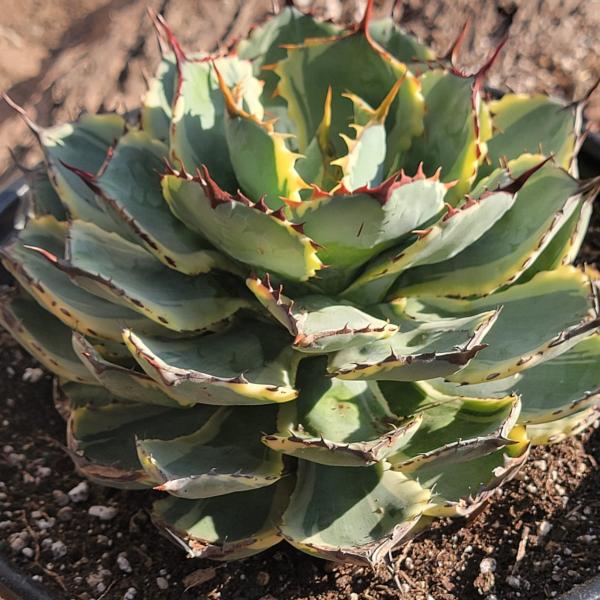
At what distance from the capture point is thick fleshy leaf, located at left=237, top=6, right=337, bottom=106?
128cm

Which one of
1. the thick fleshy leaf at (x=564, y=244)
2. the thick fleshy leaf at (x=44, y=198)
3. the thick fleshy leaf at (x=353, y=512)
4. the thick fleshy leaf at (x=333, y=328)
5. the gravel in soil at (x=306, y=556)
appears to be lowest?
the gravel in soil at (x=306, y=556)

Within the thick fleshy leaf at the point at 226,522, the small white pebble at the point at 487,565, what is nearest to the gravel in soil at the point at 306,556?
the small white pebble at the point at 487,565

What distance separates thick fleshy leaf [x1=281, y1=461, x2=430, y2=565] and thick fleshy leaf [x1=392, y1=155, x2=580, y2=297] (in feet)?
0.88

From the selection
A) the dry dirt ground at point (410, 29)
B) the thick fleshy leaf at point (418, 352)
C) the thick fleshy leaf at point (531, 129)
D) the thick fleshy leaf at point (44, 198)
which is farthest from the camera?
the dry dirt ground at point (410, 29)

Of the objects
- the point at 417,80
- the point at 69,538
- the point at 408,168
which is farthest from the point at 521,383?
the point at 69,538

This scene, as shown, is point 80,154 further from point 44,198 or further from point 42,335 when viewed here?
point 42,335

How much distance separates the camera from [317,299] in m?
1.08

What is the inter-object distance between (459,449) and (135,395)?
0.43 meters

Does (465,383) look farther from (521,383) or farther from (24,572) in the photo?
(24,572)

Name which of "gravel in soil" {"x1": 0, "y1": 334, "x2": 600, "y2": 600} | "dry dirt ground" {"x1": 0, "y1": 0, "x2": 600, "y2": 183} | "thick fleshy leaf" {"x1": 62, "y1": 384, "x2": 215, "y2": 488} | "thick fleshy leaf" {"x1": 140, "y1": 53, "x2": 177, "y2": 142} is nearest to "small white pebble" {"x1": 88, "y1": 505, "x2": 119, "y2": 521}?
"gravel in soil" {"x1": 0, "y1": 334, "x2": 600, "y2": 600}

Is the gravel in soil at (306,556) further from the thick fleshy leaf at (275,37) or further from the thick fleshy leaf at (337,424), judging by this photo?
the thick fleshy leaf at (275,37)

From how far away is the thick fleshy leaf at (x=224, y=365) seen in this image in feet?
2.99

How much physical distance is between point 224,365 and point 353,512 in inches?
9.7

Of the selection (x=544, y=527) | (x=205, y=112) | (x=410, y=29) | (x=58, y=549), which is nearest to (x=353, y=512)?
(x=544, y=527)
